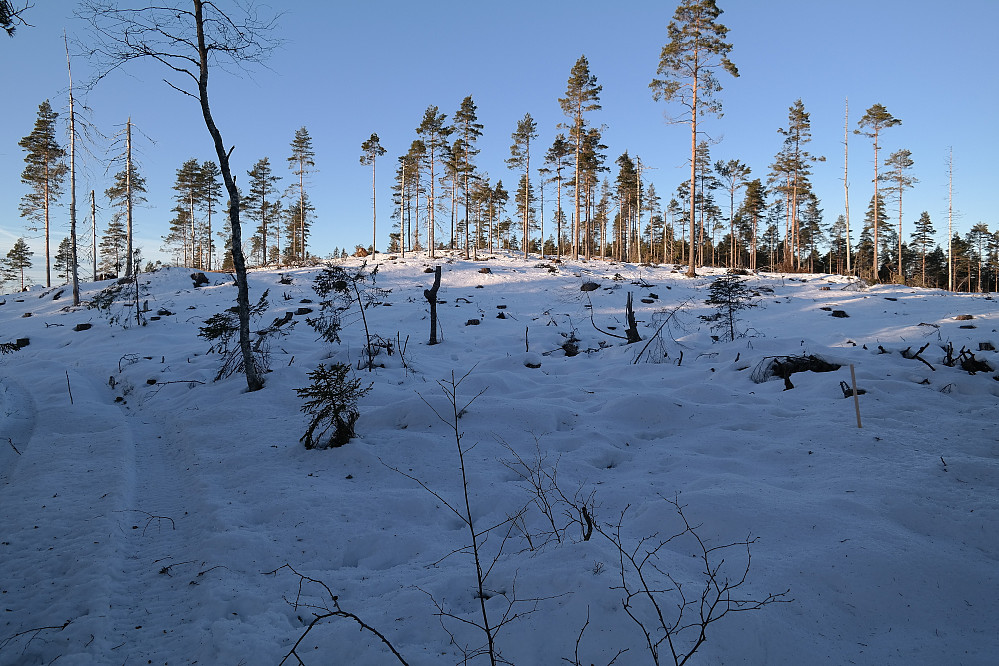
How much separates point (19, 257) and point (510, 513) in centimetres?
7571

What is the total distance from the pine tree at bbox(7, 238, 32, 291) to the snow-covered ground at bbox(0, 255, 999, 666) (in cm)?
6595

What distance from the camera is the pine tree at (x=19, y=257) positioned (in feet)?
170

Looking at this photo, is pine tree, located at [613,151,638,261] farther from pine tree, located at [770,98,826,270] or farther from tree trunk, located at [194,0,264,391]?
tree trunk, located at [194,0,264,391]

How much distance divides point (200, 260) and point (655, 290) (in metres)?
53.2

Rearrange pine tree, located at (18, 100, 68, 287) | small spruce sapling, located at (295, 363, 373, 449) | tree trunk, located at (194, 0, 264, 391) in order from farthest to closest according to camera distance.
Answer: pine tree, located at (18, 100, 68, 287)
tree trunk, located at (194, 0, 264, 391)
small spruce sapling, located at (295, 363, 373, 449)

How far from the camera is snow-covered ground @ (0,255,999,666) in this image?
214cm

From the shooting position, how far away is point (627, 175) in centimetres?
4175

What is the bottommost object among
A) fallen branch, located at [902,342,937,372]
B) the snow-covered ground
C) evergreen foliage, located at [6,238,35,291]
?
the snow-covered ground

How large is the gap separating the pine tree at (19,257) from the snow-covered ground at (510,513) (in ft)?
216

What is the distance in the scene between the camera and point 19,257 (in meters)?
52.2

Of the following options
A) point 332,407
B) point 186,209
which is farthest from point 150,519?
point 186,209

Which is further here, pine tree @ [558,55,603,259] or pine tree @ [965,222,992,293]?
pine tree @ [965,222,992,293]

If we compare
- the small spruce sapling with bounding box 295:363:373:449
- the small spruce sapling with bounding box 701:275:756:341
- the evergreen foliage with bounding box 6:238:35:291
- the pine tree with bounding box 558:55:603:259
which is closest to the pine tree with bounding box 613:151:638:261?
the pine tree with bounding box 558:55:603:259

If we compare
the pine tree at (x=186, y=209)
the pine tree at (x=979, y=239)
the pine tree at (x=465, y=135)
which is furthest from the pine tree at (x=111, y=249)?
the pine tree at (x=979, y=239)
